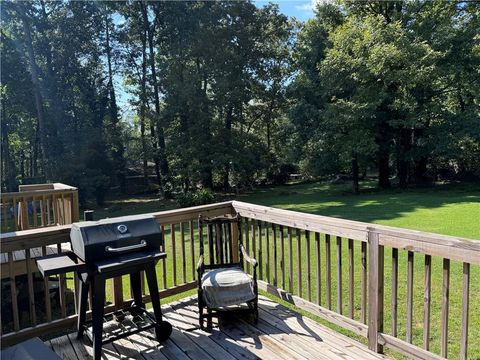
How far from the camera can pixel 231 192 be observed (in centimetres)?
1741

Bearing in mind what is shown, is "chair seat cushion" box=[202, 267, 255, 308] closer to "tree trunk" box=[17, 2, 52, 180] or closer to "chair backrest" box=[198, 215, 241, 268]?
"chair backrest" box=[198, 215, 241, 268]

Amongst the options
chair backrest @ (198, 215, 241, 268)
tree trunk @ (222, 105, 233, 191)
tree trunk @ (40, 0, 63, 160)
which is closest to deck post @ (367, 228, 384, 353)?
chair backrest @ (198, 215, 241, 268)

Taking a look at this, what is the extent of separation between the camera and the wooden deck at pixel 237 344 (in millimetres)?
2473

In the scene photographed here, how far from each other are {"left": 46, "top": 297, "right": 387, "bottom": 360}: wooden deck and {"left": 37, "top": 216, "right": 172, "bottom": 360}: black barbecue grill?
14 centimetres

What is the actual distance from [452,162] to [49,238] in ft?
59.2

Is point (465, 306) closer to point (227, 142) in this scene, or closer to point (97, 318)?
point (97, 318)

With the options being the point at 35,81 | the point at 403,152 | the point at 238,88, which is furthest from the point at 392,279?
the point at 35,81

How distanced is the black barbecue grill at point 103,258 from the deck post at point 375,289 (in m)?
1.41

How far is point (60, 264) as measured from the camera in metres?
2.24

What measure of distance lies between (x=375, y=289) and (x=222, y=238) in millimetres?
1506

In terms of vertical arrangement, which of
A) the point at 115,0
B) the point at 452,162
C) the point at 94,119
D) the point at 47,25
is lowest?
the point at 452,162

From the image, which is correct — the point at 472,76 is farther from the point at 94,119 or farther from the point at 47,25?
the point at 47,25

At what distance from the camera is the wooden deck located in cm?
247

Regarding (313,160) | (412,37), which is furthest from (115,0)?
(412,37)
